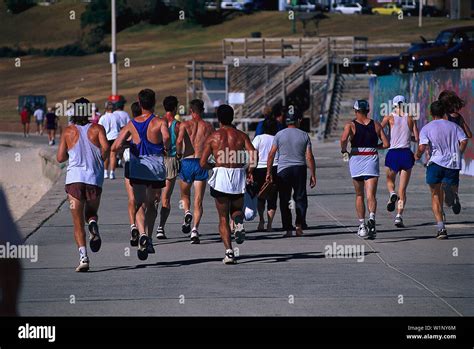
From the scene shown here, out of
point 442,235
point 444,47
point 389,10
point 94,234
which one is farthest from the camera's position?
point 389,10

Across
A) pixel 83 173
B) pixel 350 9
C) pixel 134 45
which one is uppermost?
pixel 83 173

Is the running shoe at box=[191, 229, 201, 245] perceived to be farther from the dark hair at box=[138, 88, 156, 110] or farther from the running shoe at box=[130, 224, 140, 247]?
the dark hair at box=[138, 88, 156, 110]

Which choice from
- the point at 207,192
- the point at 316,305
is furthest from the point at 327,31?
the point at 316,305

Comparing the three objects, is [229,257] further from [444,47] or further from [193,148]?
[444,47]

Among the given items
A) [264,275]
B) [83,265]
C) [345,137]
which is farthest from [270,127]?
[83,265]

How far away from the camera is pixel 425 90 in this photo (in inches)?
1270

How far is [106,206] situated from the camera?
21.3 metres

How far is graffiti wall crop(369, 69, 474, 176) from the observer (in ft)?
90.8

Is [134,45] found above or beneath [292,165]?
beneath

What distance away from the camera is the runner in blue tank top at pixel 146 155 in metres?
14.1

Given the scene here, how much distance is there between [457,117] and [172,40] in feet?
287

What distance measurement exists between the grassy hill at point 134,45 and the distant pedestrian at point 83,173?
207 feet

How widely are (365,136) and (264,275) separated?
398 centimetres
